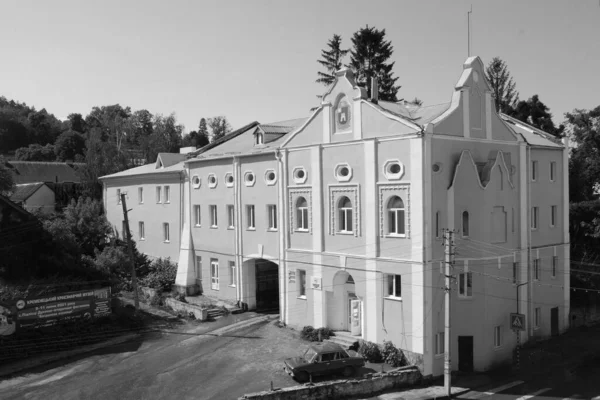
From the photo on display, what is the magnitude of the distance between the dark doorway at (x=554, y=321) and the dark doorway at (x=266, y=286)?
17.4m

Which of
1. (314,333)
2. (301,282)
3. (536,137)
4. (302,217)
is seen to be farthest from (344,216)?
(536,137)

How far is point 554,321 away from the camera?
3394cm

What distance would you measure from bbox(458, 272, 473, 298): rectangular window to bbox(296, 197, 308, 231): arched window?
29.4 ft

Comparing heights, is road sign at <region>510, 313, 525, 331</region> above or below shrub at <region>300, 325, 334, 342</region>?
above

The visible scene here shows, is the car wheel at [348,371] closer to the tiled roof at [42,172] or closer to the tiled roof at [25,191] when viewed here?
the tiled roof at [25,191]

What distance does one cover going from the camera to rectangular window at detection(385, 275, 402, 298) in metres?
26.7

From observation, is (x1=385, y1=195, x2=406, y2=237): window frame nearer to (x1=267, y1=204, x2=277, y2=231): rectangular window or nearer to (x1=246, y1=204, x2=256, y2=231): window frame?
(x1=267, y1=204, x2=277, y2=231): rectangular window

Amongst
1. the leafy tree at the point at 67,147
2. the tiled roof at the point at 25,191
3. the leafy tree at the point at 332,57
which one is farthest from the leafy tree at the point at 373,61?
the leafy tree at the point at 67,147

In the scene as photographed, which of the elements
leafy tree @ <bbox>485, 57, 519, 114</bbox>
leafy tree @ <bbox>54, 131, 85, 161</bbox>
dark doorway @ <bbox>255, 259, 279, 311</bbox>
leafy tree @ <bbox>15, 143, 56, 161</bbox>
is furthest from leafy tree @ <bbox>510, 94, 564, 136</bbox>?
leafy tree @ <bbox>15, 143, 56, 161</bbox>

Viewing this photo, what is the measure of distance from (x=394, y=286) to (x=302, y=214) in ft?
24.2

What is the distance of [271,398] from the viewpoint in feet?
71.6

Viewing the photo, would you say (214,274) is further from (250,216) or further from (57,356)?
(57,356)

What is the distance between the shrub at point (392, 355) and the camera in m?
25.9

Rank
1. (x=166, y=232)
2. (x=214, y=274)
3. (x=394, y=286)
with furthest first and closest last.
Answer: (x=166, y=232) → (x=214, y=274) → (x=394, y=286)
